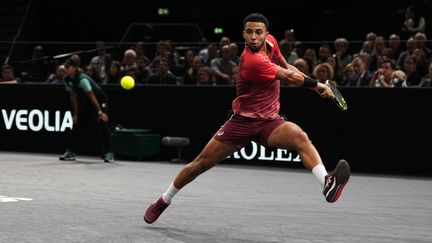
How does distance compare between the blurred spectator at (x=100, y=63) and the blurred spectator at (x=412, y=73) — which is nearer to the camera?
the blurred spectator at (x=412, y=73)

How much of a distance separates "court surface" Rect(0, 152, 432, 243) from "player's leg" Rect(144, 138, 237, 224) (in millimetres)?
165

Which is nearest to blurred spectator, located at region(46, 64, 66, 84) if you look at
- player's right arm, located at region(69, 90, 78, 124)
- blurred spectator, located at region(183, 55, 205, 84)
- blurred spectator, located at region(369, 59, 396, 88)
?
player's right arm, located at region(69, 90, 78, 124)

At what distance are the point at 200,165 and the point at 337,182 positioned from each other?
4.61 feet

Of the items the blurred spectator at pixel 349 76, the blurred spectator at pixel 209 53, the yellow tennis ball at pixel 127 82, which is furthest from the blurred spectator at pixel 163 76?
the blurred spectator at pixel 349 76

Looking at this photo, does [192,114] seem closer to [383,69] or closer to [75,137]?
[75,137]

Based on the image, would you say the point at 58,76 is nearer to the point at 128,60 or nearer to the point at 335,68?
the point at 128,60

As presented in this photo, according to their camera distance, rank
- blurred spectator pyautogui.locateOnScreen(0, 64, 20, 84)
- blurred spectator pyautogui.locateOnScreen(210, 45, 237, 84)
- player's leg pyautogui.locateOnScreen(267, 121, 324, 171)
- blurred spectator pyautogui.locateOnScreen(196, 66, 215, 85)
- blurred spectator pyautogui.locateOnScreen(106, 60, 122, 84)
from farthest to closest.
Answer: blurred spectator pyautogui.locateOnScreen(0, 64, 20, 84) → blurred spectator pyautogui.locateOnScreen(106, 60, 122, 84) → blurred spectator pyautogui.locateOnScreen(210, 45, 237, 84) → blurred spectator pyautogui.locateOnScreen(196, 66, 215, 85) → player's leg pyautogui.locateOnScreen(267, 121, 324, 171)

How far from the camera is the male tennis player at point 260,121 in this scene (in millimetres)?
8500

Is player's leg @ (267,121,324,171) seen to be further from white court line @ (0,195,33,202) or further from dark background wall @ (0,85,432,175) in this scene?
dark background wall @ (0,85,432,175)

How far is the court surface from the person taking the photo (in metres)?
8.68

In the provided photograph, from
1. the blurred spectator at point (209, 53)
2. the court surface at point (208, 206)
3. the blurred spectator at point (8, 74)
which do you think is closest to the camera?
the court surface at point (208, 206)

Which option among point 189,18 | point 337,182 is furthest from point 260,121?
point 189,18

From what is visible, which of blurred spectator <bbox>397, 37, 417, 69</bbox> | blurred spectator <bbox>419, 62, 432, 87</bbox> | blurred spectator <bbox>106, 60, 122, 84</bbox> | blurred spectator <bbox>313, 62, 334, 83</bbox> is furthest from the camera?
blurred spectator <bbox>106, 60, 122, 84</bbox>

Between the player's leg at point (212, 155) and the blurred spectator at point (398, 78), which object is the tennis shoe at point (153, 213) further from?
the blurred spectator at point (398, 78)
